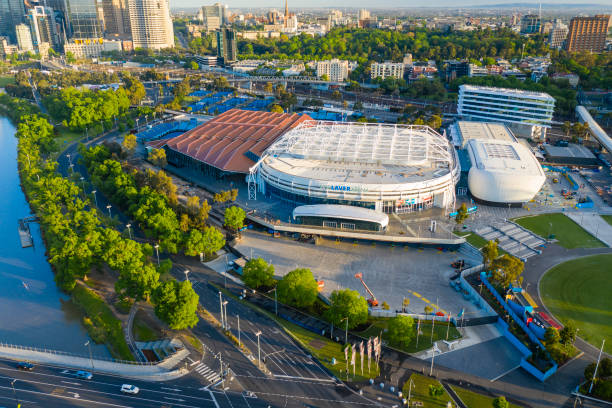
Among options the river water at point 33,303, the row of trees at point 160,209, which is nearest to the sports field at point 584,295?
the row of trees at point 160,209

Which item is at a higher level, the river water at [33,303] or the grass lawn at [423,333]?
the grass lawn at [423,333]

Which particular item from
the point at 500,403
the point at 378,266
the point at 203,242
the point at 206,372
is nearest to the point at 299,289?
the point at 206,372

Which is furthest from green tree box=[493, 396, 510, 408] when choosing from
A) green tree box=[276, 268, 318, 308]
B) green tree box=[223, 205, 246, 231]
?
green tree box=[223, 205, 246, 231]

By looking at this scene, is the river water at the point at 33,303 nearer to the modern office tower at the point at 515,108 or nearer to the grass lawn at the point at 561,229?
the grass lawn at the point at 561,229

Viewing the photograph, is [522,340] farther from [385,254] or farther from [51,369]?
[51,369]

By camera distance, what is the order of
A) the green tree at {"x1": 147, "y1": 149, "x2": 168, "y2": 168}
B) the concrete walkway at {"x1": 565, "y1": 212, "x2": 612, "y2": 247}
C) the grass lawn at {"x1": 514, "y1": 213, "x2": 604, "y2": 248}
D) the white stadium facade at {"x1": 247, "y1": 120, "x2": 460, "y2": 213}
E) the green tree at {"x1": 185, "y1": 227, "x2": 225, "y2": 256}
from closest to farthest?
1. the green tree at {"x1": 185, "y1": 227, "x2": 225, "y2": 256}
2. the grass lawn at {"x1": 514, "y1": 213, "x2": 604, "y2": 248}
3. the concrete walkway at {"x1": 565, "y1": 212, "x2": 612, "y2": 247}
4. the white stadium facade at {"x1": 247, "y1": 120, "x2": 460, "y2": 213}
5. the green tree at {"x1": 147, "y1": 149, "x2": 168, "y2": 168}

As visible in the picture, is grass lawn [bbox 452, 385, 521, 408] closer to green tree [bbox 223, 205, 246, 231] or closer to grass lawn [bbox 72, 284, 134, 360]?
grass lawn [bbox 72, 284, 134, 360]
